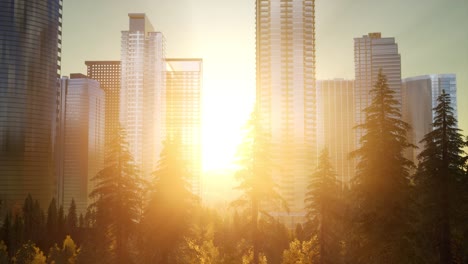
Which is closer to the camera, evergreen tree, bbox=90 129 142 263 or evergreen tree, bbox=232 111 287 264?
evergreen tree, bbox=232 111 287 264

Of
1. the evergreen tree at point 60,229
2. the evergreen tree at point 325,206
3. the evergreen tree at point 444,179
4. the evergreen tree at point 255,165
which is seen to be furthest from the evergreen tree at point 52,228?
the evergreen tree at point 444,179

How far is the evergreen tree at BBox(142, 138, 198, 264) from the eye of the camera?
39.6m

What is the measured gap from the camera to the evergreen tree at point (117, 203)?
38.5 m

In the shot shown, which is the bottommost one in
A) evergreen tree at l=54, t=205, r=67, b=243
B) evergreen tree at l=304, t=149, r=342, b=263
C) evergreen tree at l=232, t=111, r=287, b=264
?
evergreen tree at l=54, t=205, r=67, b=243

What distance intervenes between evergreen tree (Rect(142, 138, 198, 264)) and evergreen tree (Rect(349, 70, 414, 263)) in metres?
13.4

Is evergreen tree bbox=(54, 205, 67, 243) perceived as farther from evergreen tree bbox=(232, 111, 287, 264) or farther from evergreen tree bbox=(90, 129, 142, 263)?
evergreen tree bbox=(232, 111, 287, 264)

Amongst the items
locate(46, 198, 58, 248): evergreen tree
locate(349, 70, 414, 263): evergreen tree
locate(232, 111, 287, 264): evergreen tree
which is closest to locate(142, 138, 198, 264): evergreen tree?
locate(232, 111, 287, 264): evergreen tree

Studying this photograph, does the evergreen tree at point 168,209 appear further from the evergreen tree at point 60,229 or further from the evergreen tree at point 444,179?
the evergreen tree at point 60,229

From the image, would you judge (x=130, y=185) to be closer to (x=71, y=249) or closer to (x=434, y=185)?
(x=434, y=185)

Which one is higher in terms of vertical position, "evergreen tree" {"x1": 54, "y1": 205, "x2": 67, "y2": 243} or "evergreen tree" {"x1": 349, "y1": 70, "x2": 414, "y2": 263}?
"evergreen tree" {"x1": 349, "y1": 70, "x2": 414, "y2": 263}

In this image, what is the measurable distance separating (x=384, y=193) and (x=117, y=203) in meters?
18.8

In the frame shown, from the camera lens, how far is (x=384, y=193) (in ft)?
107

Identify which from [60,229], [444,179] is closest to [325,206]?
[444,179]

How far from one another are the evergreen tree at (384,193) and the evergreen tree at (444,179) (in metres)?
6.37
